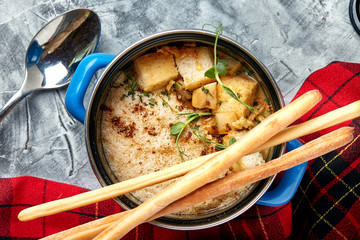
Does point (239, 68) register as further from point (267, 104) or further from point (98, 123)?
point (98, 123)

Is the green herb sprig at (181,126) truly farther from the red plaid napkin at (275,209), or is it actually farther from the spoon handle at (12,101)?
the spoon handle at (12,101)

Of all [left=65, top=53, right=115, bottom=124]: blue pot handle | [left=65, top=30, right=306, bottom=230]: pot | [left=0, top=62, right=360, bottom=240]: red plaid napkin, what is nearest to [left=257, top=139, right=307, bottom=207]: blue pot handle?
[left=65, top=30, right=306, bottom=230]: pot

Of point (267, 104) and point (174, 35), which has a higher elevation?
point (174, 35)

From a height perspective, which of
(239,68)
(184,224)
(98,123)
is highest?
(239,68)

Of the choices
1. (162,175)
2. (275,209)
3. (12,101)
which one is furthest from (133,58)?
(275,209)

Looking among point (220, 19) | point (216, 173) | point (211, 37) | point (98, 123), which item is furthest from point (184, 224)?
point (220, 19)

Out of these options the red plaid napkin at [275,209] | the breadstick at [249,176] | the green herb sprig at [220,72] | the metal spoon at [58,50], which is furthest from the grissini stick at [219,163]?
the metal spoon at [58,50]

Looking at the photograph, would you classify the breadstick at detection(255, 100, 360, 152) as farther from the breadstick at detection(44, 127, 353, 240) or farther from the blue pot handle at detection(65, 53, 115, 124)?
the blue pot handle at detection(65, 53, 115, 124)
